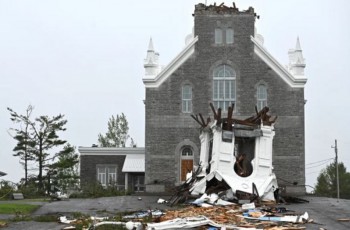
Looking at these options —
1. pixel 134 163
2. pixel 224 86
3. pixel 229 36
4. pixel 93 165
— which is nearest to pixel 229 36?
pixel 229 36

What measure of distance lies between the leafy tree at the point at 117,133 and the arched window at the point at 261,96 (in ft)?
105

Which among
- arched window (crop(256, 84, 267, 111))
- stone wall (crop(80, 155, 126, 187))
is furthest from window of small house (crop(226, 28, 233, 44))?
stone wall (crop(80, 155, 126, 187))

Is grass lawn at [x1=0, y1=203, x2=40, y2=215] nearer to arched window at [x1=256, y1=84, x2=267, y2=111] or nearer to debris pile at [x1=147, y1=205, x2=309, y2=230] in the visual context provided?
debris pile at [x1=147, y1=205, x2=309, y2=230]

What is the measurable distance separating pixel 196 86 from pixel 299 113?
651 centimetres

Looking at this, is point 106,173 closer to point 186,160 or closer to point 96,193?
point 186,160

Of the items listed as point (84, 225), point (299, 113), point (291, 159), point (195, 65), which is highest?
point (195, 65)

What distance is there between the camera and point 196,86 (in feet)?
130

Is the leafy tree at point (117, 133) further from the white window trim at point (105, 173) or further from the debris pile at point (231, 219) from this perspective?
the debris pile at point (231, 219)

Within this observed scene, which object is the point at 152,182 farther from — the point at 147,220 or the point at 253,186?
the point at 147,220

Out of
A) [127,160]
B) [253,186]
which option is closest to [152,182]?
[127,160]

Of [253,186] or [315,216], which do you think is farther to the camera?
[253,186]

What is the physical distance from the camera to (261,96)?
3950cm

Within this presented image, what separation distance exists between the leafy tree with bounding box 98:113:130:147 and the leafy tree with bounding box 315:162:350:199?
70.4ft

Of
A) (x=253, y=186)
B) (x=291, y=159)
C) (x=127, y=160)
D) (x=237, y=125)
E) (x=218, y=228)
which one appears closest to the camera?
(x=218, y=228)
